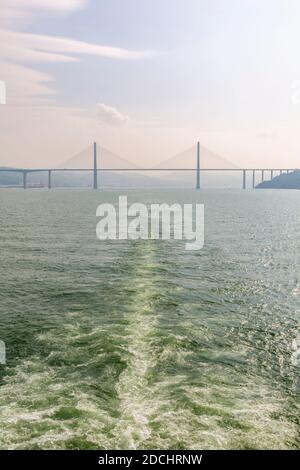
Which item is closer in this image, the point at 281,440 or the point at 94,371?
the point at 281,440

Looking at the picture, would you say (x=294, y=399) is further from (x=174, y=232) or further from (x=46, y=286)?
(x=174, y=232)

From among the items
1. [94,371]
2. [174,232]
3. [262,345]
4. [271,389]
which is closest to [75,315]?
[94,371]

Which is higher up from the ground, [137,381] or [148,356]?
[148,356]

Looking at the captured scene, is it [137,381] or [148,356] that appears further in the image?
[148,356]

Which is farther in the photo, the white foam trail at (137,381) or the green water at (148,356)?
the green water at (148,356)

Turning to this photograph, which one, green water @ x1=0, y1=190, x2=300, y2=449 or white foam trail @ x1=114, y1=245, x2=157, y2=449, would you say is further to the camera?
green water @ x1=0, y1=190, x2=300, y2=449
